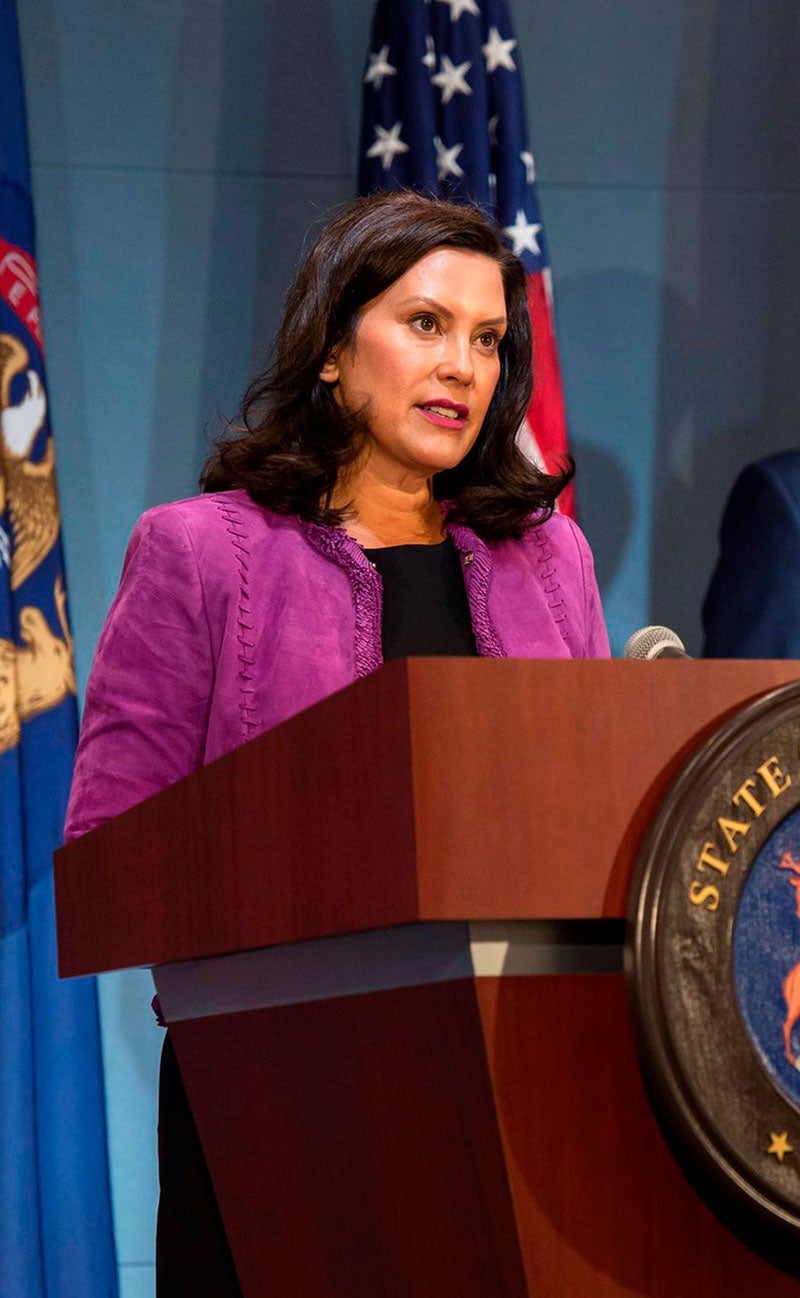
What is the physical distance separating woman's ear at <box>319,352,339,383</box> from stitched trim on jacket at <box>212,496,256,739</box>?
0.75 ft

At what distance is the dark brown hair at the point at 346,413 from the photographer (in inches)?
70.1

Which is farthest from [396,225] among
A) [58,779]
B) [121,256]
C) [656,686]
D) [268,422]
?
[121,256]

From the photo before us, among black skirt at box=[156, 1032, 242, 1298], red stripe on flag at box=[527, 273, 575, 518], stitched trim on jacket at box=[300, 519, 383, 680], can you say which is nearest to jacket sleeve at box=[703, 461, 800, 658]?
red stripe on flag at box=[527, 273, 575, 518]

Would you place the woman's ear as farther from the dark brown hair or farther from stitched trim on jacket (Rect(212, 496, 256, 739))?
stitched trim on jacket (Rect(212, 496, 256, 739))

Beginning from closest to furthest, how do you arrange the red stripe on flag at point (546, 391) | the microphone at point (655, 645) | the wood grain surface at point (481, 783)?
1. the wood grain surface at point (481, 783)
2. the microphone at point (655, 645)
3. the red stripe on flag at point (546, 391)

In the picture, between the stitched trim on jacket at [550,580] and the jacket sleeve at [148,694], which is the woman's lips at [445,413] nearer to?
the stitched trim on jacket at [550,580]

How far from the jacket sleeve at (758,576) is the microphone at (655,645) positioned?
4.35 ft

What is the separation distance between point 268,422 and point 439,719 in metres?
1.08

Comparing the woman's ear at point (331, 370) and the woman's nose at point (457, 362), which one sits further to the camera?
the woman's ear at point (331, 370)

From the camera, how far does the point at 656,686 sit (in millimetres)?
899

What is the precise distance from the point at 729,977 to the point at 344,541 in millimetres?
893

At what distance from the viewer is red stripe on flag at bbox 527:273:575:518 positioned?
310 cm

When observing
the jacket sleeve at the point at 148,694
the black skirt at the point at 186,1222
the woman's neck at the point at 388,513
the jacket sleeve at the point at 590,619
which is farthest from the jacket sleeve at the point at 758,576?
the black skirt at the point at 186,1222

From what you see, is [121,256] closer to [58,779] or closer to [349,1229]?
[58,779]
